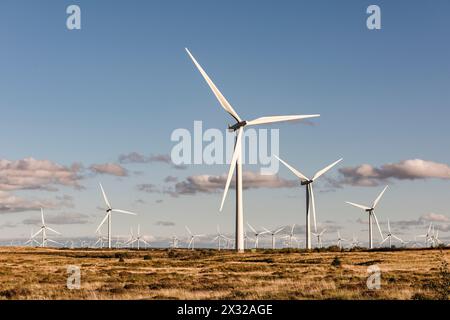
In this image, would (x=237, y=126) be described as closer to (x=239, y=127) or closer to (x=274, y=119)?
(x=239, y=127)

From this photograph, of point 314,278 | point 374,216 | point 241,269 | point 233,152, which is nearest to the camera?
point 314,278

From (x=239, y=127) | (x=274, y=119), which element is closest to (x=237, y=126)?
(x=239, y=127)

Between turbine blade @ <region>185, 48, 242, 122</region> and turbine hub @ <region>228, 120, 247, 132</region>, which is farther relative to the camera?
turbine hub @ <region>228, 120, 247, 132</region>

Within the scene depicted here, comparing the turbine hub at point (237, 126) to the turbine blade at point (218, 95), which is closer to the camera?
the turbine blade at point (218, 95)

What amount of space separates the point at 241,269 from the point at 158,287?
77.4 ft

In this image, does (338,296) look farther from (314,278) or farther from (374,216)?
(374,216)

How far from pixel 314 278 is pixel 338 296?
15033mm

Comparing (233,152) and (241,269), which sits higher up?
(233,152)
